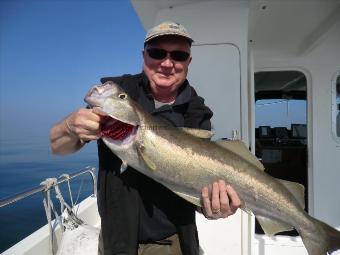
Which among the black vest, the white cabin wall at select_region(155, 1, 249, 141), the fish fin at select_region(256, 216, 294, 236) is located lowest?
the fish fin at select_region(256, 216, 294, 236)

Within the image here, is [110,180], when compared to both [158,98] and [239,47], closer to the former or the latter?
[158,98]

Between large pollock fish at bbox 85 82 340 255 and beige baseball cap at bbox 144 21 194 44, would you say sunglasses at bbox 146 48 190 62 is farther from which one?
large pollock fish at bbox 85 82 340 255

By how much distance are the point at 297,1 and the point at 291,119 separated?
5.96 meters

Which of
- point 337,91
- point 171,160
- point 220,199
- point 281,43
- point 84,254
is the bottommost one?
point 84,254

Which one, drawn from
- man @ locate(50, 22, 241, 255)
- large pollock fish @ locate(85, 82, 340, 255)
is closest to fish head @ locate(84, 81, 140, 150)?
large pollock fish @ locate(85, 82, 340, 255)

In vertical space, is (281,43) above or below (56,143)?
above

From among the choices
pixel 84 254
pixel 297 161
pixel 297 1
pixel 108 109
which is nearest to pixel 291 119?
pixel 297 161

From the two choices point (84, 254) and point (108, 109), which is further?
point (84, 254)

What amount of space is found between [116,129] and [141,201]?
0.58m

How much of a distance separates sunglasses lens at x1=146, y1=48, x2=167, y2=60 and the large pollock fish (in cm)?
52

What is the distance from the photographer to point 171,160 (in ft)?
7.70

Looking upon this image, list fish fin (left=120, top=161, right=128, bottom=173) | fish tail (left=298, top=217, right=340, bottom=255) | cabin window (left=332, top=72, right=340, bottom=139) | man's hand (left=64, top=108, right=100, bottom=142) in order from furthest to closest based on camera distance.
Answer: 1. cabin window (left=332, top=72, right=340, bottom=139)
2. fish tail (left=298, top=217, right=340, bottom=255)
3. fish fin (left=120, top=161, right=128, bottom=173)
4. man's hand (left=64, top=108, right=100, bottom=142)

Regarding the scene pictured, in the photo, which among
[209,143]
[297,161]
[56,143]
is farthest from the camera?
[297,161]

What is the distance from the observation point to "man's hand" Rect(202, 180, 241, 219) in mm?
2391
